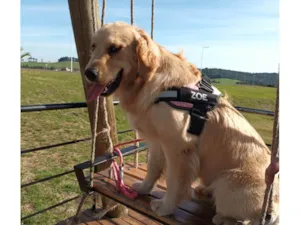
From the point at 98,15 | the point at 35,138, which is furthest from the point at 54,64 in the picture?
the point at 98,15

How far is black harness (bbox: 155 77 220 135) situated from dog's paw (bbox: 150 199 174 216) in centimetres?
55

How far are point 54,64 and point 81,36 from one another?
39545mm

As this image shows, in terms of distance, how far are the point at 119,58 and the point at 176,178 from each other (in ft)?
2.95

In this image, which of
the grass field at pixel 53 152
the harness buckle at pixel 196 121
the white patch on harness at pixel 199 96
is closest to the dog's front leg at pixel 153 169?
the harness buckle at pixel 196 121

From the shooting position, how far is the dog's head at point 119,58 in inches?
71.3

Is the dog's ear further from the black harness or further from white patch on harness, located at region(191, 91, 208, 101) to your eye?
white patch on harness, located at region(191, 91, 208, 101)

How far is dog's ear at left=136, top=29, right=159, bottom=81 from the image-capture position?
1.83 m

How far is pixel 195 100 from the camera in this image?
1.88 meters

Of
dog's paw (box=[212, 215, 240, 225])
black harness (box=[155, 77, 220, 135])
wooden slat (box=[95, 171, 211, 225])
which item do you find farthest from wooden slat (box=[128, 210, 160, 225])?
black harness (box=[155, 77, 220, 135])

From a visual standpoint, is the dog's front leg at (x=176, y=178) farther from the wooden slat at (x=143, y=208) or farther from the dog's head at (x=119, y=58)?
the dog's head at (x=119, y=58)

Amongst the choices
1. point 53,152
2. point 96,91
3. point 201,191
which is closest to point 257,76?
point 201,191

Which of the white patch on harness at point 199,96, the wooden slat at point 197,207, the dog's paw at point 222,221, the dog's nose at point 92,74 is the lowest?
the wooden slat at point 197,207
